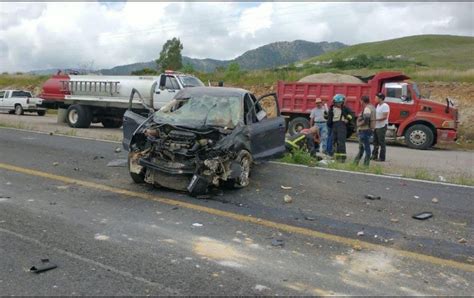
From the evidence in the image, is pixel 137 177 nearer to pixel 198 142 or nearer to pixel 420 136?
pixel 198 142

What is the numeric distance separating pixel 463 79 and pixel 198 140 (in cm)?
2406

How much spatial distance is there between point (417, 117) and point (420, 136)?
2.11 ft

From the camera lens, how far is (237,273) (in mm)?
4113

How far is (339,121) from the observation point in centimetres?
1159

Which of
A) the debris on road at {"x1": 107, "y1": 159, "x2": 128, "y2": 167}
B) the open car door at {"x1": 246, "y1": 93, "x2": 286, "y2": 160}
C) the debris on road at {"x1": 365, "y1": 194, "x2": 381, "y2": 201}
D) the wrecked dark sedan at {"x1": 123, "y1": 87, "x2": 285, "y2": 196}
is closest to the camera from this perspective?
the wrecked dark sedan at {"x1": 123, "y1": 87, "x2": 285, "y2": 196}

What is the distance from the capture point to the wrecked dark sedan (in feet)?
22.6

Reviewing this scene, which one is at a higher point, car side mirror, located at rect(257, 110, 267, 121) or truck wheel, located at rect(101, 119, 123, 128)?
car side mirror, located at rect(257, 110, 267, 121)

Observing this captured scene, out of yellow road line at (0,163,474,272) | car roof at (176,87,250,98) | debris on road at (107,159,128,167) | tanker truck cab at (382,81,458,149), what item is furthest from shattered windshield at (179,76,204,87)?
yellow road line at (0,163,474,272)

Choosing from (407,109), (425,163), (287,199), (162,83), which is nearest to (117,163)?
(287,199)

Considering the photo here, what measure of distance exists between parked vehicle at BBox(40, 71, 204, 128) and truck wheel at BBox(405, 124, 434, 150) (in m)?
7.58

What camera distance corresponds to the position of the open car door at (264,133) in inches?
325

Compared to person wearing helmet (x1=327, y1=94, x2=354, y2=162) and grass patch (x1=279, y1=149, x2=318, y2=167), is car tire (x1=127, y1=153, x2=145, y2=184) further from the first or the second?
person wearing helmet (x1=327, y1=94, x2=354, y2=162)

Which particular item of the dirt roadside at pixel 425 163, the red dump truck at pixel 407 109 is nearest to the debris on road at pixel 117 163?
the dirt roadside at pixel 425 163

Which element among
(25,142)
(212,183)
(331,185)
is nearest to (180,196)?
(212,183)
